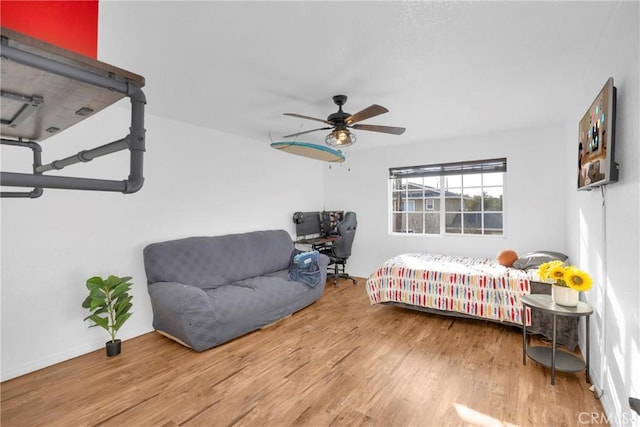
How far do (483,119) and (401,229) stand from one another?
7.52 ft

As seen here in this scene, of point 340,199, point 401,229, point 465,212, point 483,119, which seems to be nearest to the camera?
point 483,119

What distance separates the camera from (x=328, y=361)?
102 inches

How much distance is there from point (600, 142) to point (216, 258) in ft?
11.7

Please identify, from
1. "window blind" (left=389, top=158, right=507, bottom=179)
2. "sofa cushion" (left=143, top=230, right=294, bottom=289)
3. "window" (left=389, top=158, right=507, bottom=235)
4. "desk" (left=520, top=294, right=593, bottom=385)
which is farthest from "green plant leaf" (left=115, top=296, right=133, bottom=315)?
"window blind" (left=389, top=158, right=507, bottom=179)

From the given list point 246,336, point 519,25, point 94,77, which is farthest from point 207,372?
point 519,25

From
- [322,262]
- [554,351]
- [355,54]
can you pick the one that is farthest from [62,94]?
[322,262]

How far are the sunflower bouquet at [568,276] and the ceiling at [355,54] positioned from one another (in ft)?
5.20

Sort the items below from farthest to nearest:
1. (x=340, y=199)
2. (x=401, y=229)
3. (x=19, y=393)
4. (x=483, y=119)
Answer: (x=340, y=199), (x=401, y=229), (x=483, y=119), (x=19, y=393)

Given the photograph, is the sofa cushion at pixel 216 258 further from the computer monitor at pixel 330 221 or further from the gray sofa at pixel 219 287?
the computer monitor at pixel 330 221

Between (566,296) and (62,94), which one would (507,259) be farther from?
(62,94)

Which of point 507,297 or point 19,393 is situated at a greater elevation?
point 507,297

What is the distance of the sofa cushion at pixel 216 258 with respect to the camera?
3.15 m

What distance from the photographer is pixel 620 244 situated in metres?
1.66

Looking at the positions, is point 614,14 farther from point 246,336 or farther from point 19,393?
point 19,393
